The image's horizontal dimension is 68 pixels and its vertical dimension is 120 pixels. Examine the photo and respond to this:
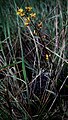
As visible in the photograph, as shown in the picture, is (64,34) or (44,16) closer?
(64,34)

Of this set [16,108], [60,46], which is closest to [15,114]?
[16,108]

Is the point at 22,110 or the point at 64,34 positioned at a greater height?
the point at 64,34

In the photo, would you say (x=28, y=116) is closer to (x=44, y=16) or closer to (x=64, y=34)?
(x=64, y=34)

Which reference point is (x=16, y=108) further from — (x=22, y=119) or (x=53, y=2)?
(x=53, y=2)

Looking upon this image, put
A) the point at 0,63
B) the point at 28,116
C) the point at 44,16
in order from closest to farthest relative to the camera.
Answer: the point at 28,116 < the point at 0,63 < the point at 44,16

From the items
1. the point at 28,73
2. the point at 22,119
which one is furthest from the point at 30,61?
the point at 22,119

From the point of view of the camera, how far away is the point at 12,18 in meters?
1.12

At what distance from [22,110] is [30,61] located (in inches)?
10.8

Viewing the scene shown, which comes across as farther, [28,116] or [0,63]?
[0,63]

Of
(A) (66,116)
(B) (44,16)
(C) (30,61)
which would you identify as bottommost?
(A) (66,116)

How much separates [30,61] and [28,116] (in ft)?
0.95

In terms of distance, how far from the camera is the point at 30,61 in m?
0.87

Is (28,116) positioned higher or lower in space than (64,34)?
lower

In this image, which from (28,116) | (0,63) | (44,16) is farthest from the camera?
(44,16)
